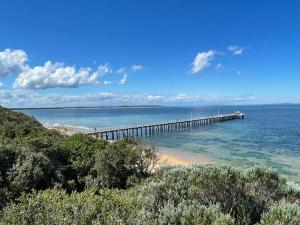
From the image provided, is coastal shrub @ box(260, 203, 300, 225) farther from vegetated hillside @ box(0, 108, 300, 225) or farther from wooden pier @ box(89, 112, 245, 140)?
wooden pier @ box(89, 112, 245, 140)

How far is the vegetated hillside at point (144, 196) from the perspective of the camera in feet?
15.0

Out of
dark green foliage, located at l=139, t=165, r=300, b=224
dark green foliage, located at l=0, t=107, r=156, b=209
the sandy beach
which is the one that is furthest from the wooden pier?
dark green foliage, located at l=139, t=165, r=300, b=224

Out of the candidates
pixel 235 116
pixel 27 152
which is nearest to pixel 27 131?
pixel 27 152

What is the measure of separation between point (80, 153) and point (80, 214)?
504 inches

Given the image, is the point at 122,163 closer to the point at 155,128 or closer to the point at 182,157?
the point at 182,157

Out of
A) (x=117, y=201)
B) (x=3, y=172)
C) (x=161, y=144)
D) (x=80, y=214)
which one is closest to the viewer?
(x=80, y=214)

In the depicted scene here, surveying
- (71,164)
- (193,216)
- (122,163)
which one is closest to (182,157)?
(122,163)

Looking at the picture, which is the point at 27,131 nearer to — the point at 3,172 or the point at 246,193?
the point at 3,172

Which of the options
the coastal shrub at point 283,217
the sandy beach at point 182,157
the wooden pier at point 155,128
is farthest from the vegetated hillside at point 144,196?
the wooden pier at point 155,128

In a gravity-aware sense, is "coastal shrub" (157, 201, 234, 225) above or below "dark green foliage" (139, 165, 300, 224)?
above

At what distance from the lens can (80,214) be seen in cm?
445

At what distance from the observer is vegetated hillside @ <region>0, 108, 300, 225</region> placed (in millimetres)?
4586

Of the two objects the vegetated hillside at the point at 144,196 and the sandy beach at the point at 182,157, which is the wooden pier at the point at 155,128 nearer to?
the sandy beach at the point at 182,157

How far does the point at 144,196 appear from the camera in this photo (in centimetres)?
626
